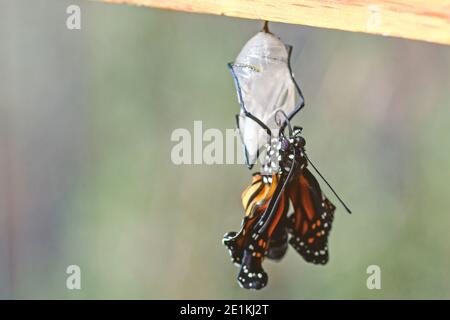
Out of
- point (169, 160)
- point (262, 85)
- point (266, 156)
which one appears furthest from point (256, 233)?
point (169, 160)

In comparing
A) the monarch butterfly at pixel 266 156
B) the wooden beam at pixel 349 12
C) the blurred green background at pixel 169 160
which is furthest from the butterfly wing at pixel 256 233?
the blurred green background at pixel 169 160

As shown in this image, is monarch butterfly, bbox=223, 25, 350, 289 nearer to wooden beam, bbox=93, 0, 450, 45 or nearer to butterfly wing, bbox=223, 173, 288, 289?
butterfly wing, bbox=223, 173, 288, 289

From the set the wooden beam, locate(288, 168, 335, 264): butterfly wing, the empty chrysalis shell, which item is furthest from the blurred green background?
the wooden beam

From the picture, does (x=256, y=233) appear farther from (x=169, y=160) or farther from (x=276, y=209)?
(x=169, y=160)

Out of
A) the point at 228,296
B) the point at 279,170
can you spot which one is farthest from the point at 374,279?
the point at 279,170

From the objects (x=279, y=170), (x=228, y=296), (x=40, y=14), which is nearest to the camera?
(x=279, y=170)
